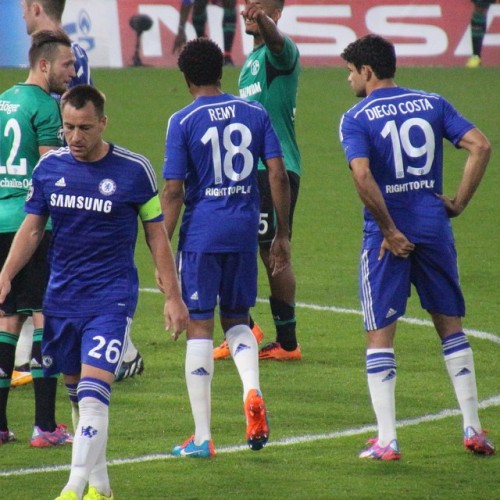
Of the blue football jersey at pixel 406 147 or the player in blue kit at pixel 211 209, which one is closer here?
the blue football jersey at pixel 406 147

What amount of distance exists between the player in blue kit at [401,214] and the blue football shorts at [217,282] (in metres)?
0.64

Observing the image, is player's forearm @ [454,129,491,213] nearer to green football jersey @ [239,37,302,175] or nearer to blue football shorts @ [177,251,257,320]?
blue football shorts @ [177,251,257,320]

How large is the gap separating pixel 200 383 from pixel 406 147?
1.60 meters

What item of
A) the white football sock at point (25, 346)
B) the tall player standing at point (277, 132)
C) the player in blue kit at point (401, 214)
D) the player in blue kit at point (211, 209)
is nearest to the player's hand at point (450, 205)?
the player in blue kit at point (401, 214)

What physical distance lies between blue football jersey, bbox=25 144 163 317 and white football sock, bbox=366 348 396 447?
1.43 meters

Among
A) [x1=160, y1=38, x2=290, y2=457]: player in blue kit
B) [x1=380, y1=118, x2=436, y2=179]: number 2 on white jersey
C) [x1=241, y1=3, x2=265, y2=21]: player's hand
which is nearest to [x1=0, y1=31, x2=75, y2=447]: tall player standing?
[x1=160, y1=38, x2=290, y2=457]: player in blue kit

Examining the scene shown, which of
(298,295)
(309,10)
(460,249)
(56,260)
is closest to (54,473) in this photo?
(56,260)

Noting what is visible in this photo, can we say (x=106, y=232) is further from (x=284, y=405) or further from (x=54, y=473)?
(x=284, y=405)

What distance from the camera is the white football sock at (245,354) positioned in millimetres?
7223

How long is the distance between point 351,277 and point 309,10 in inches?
496

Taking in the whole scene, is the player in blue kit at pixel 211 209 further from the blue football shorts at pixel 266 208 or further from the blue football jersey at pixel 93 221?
the blue football shorts at pixel 266 208

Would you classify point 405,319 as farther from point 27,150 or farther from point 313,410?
point 27,150

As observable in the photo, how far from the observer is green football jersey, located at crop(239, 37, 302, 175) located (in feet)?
31.5

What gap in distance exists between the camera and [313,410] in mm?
8148
